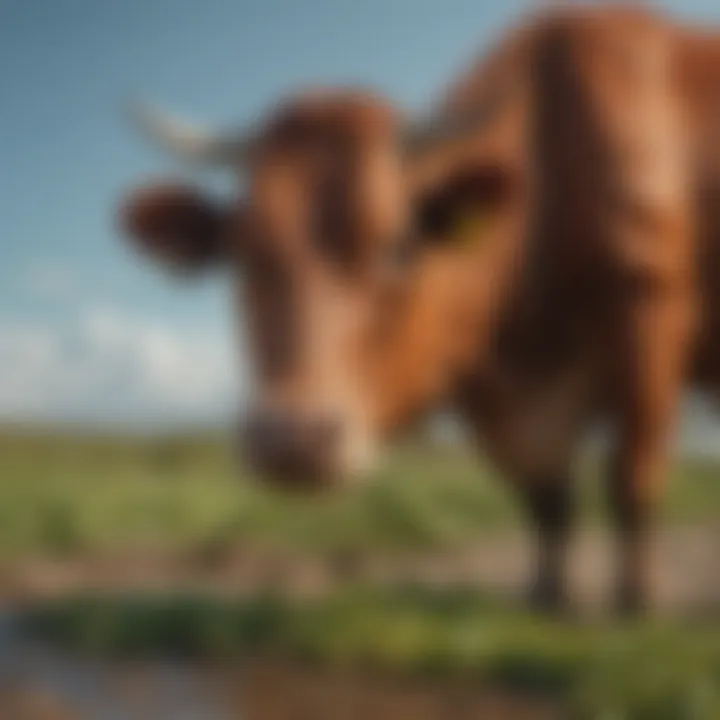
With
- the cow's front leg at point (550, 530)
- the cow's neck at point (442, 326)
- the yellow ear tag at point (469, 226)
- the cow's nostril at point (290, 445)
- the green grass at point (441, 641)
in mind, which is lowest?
the green grass at point (441, 641)

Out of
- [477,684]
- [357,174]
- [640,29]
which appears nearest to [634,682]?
[477,684]

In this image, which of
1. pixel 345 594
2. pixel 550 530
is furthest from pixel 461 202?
pixel 550 530

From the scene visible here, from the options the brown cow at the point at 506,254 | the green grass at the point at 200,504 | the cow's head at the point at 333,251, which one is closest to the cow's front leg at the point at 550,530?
the brown cow at the point at 506,254

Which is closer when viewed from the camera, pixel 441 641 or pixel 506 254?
pixel 441 641

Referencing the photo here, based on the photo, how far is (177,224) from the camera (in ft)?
5.57

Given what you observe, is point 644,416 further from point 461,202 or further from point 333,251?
point 333,251

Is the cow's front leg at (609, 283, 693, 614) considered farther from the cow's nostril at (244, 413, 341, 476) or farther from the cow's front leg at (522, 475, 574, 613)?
the cow's nostril at (244, 413, 341, 476)

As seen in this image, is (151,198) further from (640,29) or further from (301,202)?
(640,29)

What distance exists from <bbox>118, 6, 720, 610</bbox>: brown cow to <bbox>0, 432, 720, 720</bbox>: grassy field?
0.53 ft

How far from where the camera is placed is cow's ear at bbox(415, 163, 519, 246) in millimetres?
1576

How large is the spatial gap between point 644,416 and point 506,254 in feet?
1.21

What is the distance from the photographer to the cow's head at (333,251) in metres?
1.44

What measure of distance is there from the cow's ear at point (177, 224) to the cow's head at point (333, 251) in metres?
0.03

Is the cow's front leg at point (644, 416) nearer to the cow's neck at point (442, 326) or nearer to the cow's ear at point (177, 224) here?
the cow's neck at point (442, 326)
